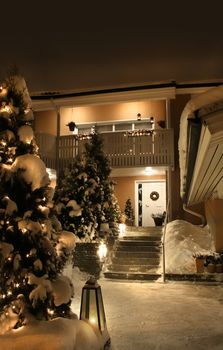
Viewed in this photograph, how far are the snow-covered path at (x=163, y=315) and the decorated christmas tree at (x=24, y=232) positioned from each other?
163cm

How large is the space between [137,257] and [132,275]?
1.26m

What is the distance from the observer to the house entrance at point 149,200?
1773 cm

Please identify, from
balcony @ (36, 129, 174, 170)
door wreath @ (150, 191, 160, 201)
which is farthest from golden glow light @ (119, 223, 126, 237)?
door wreath @ (150, 191, 160, 201)

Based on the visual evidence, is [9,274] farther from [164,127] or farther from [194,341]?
[164,127]

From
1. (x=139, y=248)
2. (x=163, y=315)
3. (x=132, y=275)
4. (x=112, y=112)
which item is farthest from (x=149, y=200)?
(x=163, y=315)

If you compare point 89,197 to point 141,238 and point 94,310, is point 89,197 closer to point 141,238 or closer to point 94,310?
point 141,238

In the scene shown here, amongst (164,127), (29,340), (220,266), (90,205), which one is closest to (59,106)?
(164,127)

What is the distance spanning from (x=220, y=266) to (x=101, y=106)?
10.0 meters

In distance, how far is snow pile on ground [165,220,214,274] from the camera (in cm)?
1182

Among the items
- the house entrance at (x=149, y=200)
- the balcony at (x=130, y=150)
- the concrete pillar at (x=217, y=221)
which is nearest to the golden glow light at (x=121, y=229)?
the balcony at (x=130, y=150)

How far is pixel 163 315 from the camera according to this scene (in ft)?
24.1

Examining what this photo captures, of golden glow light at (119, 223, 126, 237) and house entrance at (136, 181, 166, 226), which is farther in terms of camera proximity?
house entrance at (136, 181, 166, 226)

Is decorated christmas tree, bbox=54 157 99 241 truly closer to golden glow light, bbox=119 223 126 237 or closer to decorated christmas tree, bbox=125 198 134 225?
golden glow light, bbox=119 223 126 237

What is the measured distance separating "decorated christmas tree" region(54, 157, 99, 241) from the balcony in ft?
8.75
